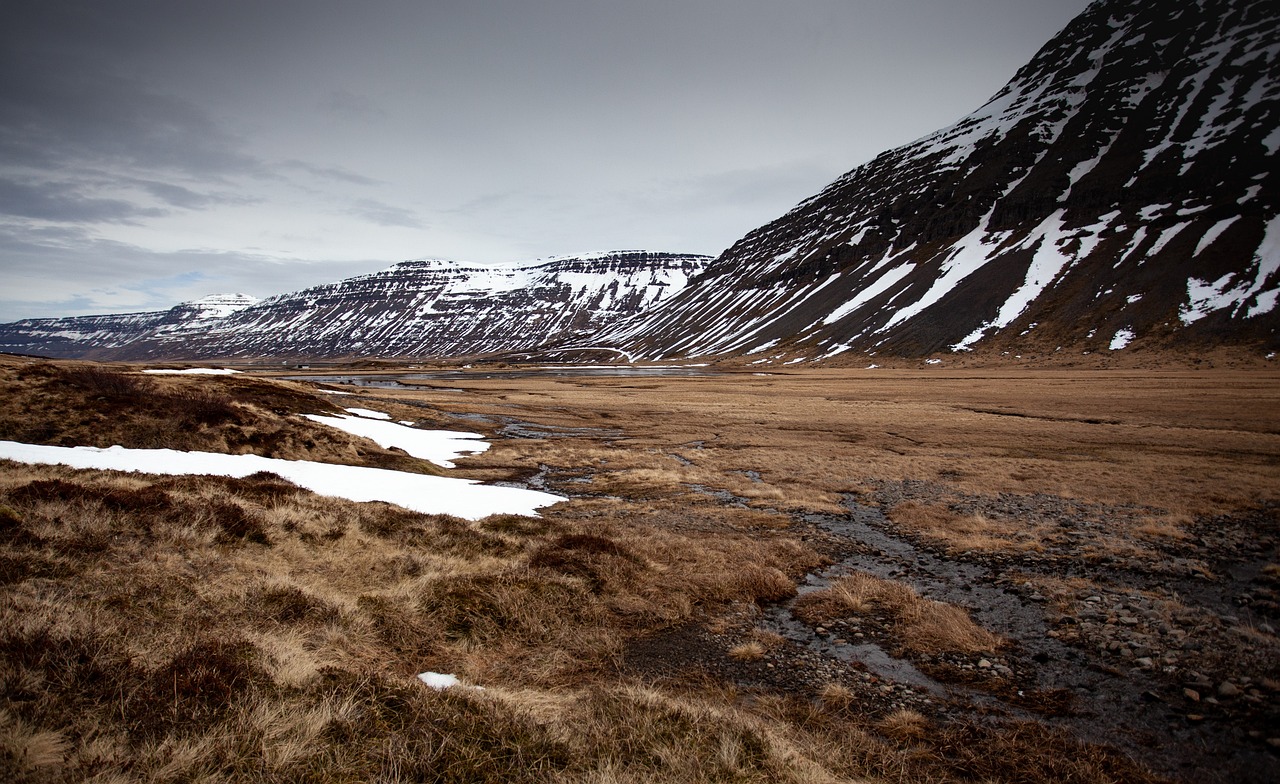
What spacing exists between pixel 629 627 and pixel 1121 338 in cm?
11408

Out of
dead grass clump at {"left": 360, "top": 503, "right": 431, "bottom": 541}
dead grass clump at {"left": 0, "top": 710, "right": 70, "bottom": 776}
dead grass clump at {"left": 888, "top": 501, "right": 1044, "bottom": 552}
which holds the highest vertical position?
dead grass clump at {"left": 0, "top": 710, "right": 70, "bottom": 776}

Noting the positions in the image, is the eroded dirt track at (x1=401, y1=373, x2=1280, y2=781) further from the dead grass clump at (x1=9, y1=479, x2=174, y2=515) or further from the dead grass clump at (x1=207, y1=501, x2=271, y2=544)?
the dead grass clump at (x1=9, y1=479, x2=174, y2=515)

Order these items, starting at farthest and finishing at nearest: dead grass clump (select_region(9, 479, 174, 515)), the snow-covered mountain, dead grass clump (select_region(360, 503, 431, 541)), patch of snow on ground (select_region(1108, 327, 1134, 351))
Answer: the snow-covered mountain
patch of snow on ground (select_region(1108, 327, 1134, 351))
dead grass clump (select_region(360, 503, 431, 541))
dead grass clump (select_region(9, 479, 174, 515))

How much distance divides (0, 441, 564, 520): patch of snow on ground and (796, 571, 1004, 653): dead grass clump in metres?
9.72

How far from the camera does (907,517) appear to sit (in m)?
18.9

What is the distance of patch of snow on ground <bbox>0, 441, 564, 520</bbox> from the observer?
50.5 feet

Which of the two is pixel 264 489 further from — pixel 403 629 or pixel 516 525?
pixel 403 629

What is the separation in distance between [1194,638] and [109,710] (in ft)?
53.0

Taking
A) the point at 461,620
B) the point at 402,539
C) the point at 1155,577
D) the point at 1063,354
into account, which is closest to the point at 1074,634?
the point at 1155,577

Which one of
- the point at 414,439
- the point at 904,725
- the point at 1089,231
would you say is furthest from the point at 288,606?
the point at 1089,231

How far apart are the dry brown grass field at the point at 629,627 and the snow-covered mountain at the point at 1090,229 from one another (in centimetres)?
9602

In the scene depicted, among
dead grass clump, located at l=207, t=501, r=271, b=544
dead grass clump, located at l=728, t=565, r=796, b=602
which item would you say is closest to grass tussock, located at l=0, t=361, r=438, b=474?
dead grass clump, located at l=207, t=501, r=271, b=544

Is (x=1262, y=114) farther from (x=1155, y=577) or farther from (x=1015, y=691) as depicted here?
(x=1015, y=691)

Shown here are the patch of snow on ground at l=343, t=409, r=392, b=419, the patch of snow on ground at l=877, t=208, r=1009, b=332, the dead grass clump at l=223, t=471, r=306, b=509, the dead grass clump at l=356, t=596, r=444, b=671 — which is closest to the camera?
the dead grass clump at l=356, t=596, r=444, b=671
